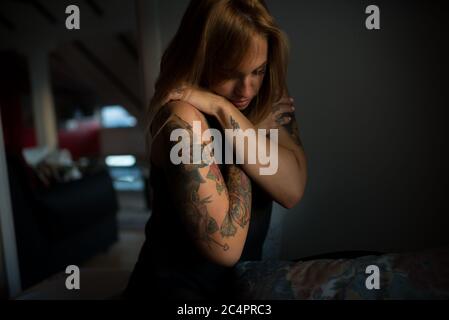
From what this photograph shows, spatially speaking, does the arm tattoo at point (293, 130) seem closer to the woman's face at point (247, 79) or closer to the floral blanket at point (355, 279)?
the woman's face at point (247, 79)

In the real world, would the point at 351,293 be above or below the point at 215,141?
below

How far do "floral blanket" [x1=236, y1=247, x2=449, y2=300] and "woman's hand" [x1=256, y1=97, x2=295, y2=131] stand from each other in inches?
11.6

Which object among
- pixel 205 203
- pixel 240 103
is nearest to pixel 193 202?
pixel 205 203

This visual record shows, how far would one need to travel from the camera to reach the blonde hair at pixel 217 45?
2.05 feet

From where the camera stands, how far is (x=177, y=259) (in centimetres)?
72

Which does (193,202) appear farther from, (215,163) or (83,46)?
(83,46)

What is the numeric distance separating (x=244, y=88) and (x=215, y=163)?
0.55ft

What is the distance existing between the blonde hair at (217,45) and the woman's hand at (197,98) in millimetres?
16

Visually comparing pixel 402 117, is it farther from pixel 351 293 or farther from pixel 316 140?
pixel 351 293

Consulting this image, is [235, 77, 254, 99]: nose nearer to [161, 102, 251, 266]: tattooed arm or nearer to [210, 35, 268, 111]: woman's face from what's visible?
[210, 35, 268, 111]: woman's face

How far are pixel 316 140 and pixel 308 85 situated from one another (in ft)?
0.42

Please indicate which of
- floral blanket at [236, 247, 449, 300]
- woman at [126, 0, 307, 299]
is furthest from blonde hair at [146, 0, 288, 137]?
floral blanket at [236, 247, 449, 300]

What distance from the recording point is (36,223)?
194 cm
